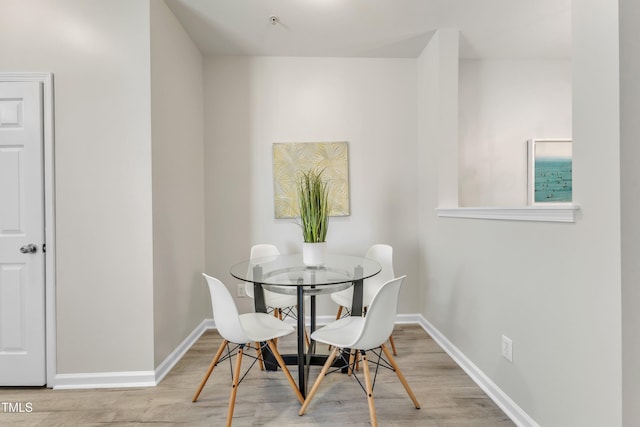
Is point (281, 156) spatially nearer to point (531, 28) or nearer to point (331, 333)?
point (331, 333)

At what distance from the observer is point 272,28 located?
8.28 ft

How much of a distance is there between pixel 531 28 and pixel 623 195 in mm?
2187

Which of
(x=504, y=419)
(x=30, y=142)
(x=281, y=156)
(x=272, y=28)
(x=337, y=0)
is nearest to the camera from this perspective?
(x=504, y=419)

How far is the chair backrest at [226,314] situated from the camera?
61.6 inches

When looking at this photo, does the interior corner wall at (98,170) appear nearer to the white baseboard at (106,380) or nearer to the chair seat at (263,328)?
the white baseboard at (106,380)

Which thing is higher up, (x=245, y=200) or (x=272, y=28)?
(x=272, y=28)

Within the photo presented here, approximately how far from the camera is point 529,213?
58.6 inches

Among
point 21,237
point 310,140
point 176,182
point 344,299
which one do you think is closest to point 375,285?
point 344,299

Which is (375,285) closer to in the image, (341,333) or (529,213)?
(341,333)

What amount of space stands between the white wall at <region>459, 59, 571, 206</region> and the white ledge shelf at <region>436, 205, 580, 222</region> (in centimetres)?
111

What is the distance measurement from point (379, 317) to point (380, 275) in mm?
946

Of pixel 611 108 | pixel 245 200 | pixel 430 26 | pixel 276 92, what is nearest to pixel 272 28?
pixel 276 92

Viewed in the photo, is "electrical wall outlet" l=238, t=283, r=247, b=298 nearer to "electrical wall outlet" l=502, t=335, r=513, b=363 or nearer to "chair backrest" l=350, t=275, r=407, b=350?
"chair backrest" l=350, t=275, r=407, b=350

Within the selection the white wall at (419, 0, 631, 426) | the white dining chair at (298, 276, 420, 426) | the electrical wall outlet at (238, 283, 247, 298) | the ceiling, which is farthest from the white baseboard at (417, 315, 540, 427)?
the ceiling
